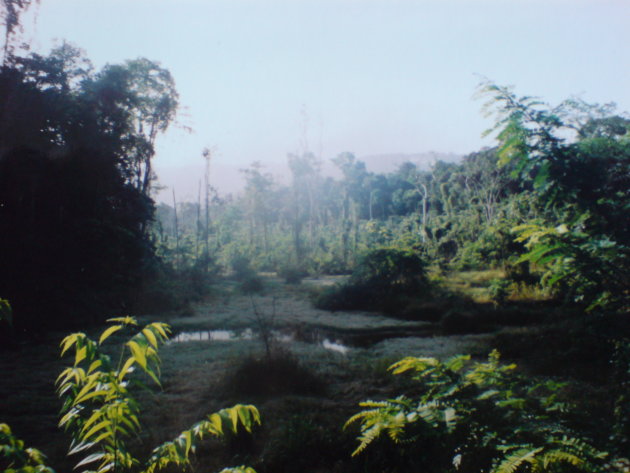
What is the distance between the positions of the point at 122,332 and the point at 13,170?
13.1 feet

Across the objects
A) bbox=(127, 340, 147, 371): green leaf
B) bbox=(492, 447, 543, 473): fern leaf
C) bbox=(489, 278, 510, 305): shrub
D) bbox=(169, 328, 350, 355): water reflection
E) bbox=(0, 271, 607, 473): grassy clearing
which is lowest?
bbox=(169, 328, 350, 355): water reflection

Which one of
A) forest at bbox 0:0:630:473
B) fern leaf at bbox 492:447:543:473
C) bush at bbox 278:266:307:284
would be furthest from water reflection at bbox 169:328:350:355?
bush at bbox 278:266:307:284

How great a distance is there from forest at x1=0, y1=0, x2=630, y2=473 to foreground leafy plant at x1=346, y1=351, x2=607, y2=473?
0.04ft

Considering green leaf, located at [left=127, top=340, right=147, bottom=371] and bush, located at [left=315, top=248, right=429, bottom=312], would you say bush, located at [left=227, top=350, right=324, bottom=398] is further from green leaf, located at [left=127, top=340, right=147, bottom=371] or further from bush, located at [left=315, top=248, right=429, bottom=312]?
bush, located at [left=315, top=248, right=429, bottom=312]

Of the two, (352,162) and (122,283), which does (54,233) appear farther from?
(352,162)

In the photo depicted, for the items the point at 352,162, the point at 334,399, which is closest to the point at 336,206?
the point at 352,162

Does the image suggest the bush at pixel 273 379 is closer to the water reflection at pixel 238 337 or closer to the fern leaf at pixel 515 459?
the water reflection at pixel 238 337

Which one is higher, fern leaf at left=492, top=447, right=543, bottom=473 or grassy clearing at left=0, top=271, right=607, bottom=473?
fern leaf at left=492, top=447, right=543, bottom=473

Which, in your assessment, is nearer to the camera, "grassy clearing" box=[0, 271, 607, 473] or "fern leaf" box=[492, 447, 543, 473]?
"fern leaf" box=[492, 447, 543, 473]

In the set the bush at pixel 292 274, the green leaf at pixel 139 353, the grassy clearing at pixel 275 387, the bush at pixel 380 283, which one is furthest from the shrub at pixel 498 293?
the bush at pixel 292 274

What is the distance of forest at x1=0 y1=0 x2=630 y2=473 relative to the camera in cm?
190

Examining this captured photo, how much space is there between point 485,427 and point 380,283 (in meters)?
10.2

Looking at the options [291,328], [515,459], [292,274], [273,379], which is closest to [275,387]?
[273,379]

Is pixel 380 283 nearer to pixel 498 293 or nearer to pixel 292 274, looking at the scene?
pixel 498 293
